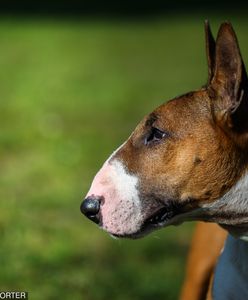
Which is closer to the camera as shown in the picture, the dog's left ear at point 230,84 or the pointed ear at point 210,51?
the dog's left ear at point 230,84

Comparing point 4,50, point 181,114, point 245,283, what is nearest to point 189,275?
point 245,283

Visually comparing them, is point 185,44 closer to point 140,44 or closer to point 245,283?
point 140,44

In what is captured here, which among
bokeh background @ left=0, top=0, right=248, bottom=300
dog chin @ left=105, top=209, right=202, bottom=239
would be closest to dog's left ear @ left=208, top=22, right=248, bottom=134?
dog chin @ left=105, top=209, right=202, bottom=239

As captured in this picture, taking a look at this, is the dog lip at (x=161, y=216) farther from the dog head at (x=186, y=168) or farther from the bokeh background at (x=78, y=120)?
the bokeh background at (x=78, y=120)

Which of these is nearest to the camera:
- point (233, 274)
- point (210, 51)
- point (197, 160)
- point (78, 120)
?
point (197, 160)

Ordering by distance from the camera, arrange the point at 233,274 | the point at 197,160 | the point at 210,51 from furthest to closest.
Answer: the point at 233,274
the point at 210,51
the point at 197,160

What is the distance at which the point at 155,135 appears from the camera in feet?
13.0

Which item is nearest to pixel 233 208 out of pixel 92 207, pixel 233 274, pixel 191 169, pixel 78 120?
pixel 191 169

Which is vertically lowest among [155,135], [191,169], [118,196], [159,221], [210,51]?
[159,221]

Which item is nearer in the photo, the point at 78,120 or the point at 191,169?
the point at 191,169

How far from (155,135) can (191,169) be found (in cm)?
25

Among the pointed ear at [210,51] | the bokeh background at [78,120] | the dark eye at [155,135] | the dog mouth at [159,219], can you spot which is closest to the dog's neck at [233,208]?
the dog mouth at [159,219]

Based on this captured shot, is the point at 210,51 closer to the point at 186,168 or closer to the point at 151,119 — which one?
the point at 151,119

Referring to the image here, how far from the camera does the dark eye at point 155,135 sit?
3.96 m
